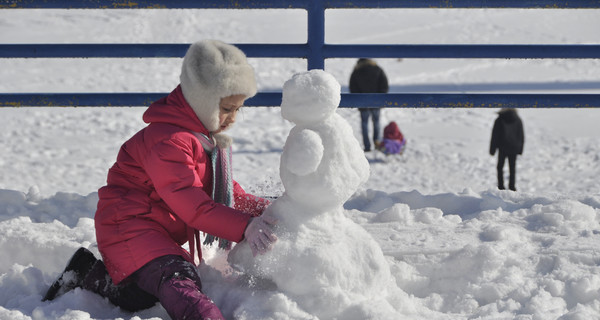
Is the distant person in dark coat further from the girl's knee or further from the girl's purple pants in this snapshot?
the girl's knee

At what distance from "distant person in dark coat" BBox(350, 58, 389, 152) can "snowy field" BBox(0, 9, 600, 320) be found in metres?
0.46

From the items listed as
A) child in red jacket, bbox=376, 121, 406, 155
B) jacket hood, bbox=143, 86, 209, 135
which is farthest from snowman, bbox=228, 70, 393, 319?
child in red jacket, bbox=376, 121, 406, 155

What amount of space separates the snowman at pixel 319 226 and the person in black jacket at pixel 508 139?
4268mm

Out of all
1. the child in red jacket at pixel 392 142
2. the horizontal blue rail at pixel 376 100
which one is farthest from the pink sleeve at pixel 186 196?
the child in red jacket at pixel 392 142

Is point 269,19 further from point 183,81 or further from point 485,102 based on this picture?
point 183,81

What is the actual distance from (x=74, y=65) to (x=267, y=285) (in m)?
9.14

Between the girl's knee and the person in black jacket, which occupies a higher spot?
the girl's knee

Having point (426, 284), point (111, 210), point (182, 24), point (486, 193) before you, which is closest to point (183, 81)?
point (111, 210)

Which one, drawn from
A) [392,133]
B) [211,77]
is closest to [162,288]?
[211,77]

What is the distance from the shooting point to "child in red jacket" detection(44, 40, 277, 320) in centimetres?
272

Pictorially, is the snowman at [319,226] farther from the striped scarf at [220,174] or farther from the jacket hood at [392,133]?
the jacket hood at [392,133]

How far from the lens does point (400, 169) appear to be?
7.35 meters

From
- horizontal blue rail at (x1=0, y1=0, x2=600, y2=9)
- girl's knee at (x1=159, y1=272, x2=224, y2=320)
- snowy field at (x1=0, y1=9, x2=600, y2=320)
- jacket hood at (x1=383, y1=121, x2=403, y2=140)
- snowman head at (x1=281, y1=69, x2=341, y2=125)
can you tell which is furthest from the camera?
jacket hood at (x1=383, y1=121, x2=403, y2=140)

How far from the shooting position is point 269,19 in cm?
1528
